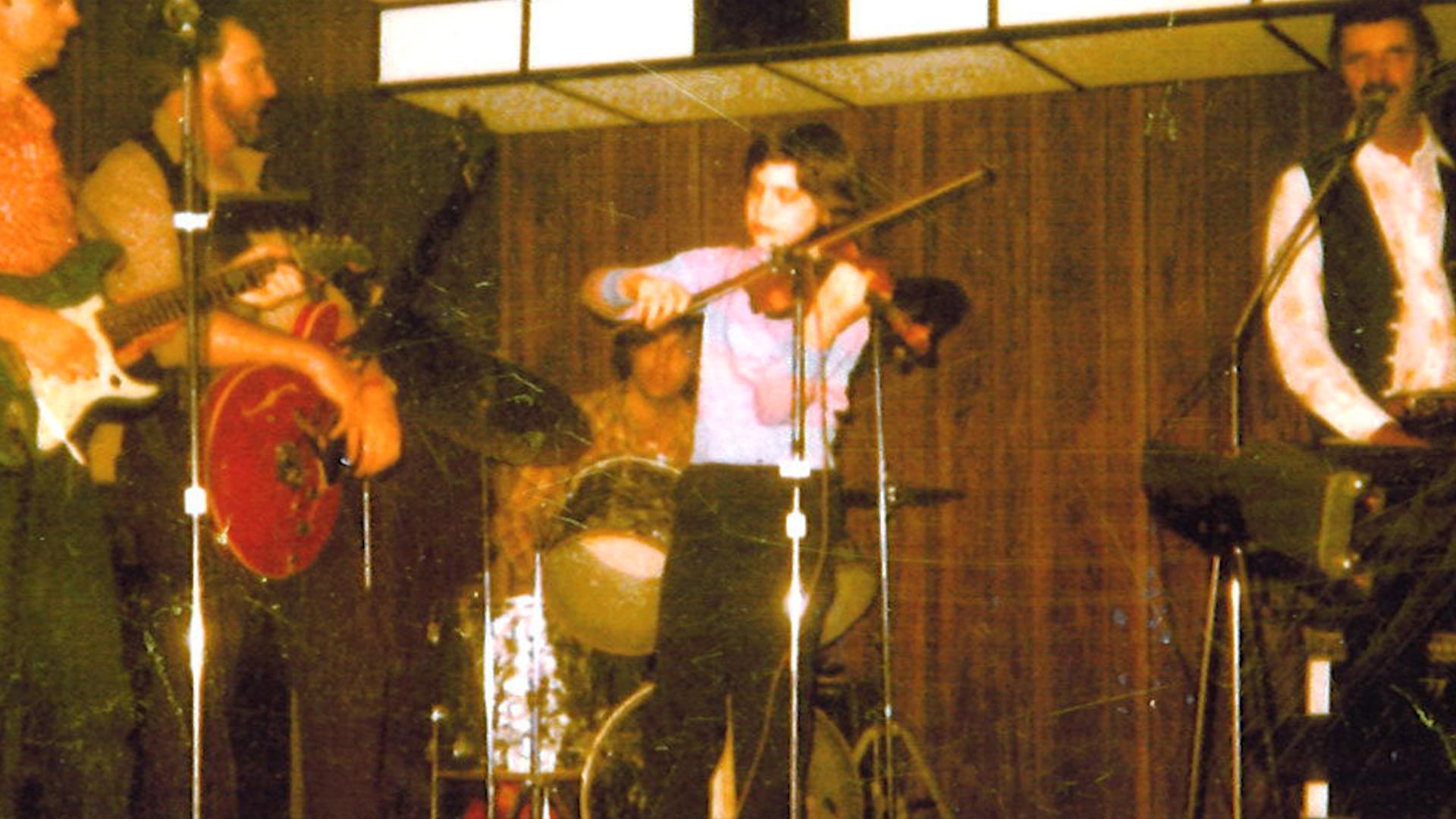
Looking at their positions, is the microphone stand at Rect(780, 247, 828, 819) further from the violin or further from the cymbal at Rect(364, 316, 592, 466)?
the cymbal at Rect(364, 316, 592, 466)

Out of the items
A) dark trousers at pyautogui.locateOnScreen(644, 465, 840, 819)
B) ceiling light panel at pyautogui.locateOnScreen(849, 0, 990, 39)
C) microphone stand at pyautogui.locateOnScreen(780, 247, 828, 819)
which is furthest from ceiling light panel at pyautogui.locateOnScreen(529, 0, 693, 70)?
microphone stand at pyautogui.locateOnScreen(780, 247, 828, 819)

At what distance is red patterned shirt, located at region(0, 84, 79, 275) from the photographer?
280 cm

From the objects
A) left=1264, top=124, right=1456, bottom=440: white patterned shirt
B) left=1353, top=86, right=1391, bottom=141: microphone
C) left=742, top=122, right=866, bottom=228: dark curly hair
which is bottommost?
left=1264, top=124, right=1456, bottom=440: white patterned shirt

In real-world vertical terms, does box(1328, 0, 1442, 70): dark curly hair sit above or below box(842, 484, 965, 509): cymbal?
above

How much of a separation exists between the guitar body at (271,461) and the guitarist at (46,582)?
25 centimetres

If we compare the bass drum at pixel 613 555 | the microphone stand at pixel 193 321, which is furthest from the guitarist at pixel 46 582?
the bass drum at pixel 613 555

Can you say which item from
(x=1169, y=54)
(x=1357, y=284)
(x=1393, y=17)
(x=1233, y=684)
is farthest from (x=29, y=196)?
(x=1393, y=17)

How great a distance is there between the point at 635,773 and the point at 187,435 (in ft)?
4.22

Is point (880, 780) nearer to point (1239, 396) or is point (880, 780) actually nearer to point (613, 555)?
point (613, 555)

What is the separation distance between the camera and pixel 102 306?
9.48 ft

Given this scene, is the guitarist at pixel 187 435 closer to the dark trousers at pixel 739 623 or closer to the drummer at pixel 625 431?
the dark trousers at pixel 739 623

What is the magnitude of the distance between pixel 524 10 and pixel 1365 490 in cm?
281

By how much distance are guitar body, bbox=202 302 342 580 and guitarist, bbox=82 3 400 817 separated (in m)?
0.05

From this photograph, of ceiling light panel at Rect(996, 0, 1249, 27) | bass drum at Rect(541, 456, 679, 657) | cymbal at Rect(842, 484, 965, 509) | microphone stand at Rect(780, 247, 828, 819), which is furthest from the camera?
ceiling light panel at Rect(996, 0, 1249, 27)
